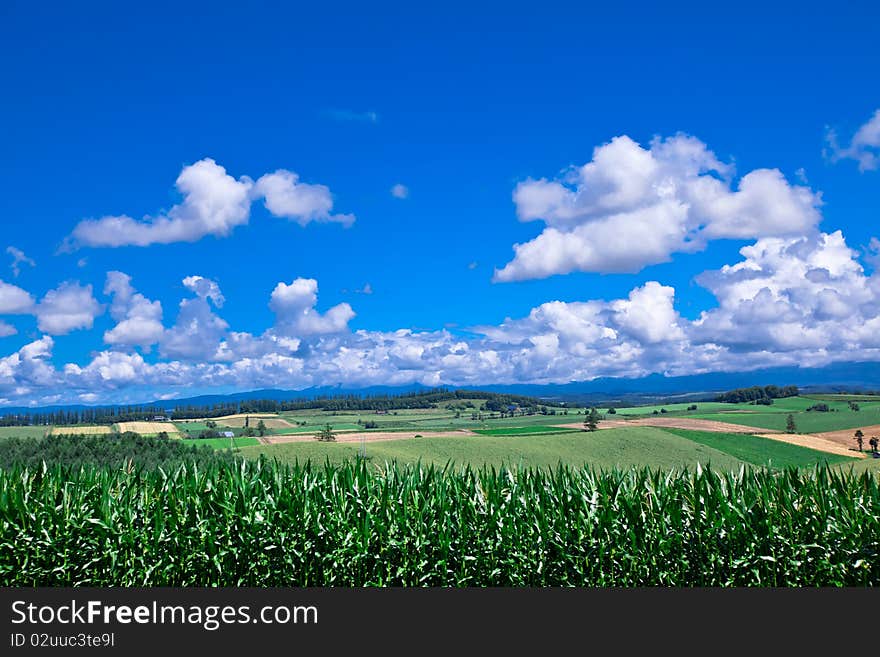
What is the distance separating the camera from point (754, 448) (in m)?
34.9

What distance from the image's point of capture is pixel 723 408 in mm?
57031

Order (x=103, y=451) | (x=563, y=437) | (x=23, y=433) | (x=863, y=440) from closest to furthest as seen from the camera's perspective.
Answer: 1. (x=103, y=451)
2. (x=23, y=433)
3. (x=563, y=437)
4. (x=863, y=440)

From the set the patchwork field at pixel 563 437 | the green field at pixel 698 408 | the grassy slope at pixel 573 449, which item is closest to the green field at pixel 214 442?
the patchwork field at pixel 563 437

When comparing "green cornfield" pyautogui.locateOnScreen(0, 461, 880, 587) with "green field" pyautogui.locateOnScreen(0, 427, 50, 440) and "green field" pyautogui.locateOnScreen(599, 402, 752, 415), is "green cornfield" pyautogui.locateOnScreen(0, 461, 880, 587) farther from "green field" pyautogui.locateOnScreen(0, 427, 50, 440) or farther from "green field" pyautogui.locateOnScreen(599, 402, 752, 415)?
"green field" pyautogui.locateOnScreen(599, 402, 752, 415)

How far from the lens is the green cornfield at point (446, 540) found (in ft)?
28.5

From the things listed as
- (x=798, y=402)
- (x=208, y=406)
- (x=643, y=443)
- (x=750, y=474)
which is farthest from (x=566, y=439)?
(x=798, y=402)

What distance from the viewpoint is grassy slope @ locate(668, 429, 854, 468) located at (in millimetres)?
31812

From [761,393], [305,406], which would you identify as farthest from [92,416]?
[761,393]

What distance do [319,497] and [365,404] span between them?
5153cm

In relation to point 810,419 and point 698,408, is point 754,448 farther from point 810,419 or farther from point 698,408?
point 698,408

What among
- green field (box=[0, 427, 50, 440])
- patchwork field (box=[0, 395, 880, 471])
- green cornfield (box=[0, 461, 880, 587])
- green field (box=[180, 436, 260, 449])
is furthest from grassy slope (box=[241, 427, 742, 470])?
green cornfield (box=[0, 461, 880, 587])

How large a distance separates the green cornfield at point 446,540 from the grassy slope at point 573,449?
1269cm

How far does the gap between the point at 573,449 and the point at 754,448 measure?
531 inches

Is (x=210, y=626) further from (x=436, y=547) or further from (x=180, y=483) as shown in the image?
(x=436, y=547)
